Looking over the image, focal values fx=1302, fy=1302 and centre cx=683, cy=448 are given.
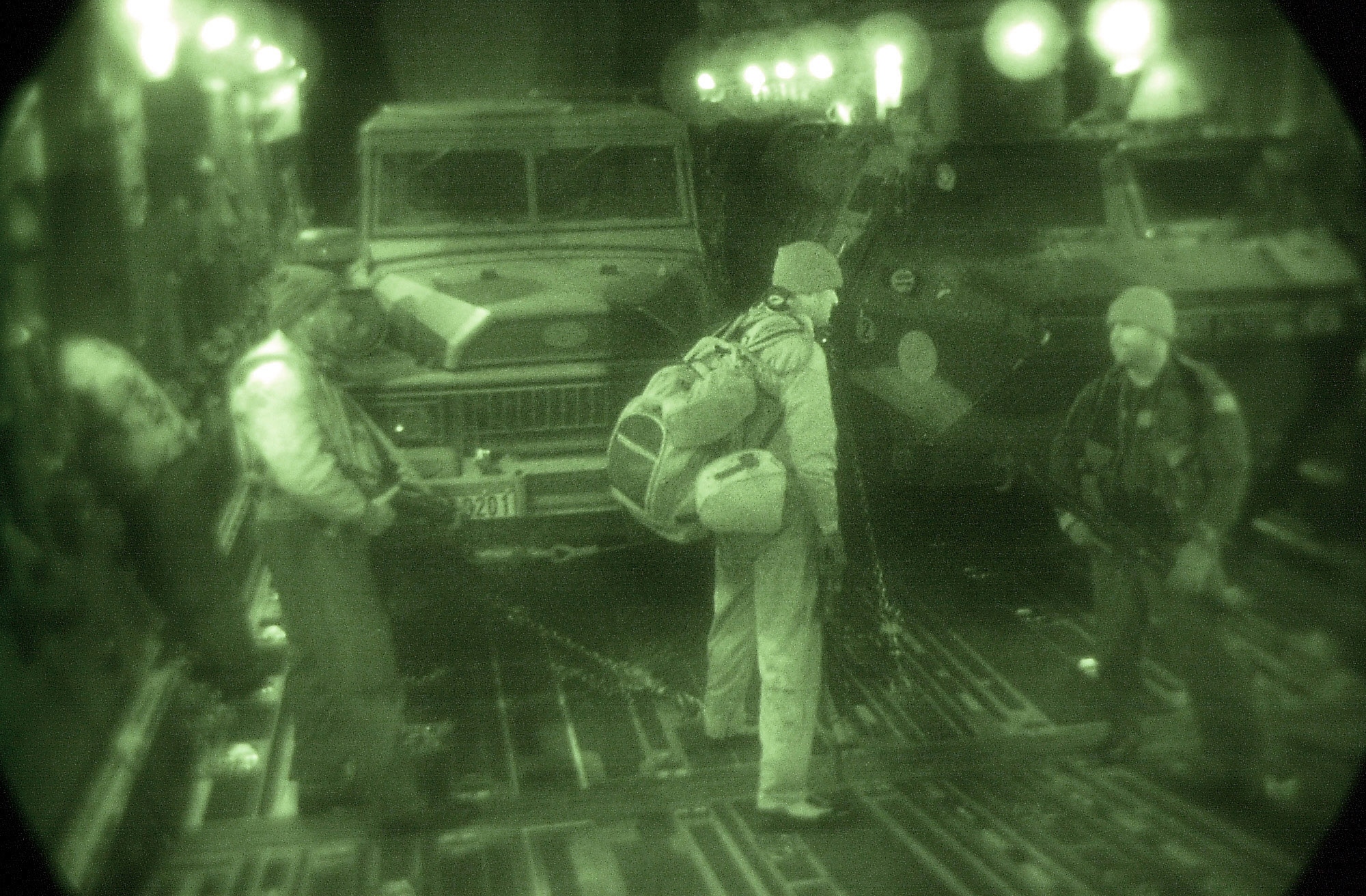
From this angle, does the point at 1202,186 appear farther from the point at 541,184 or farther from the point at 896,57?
the point at 541,184

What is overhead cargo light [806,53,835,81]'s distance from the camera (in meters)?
3.41

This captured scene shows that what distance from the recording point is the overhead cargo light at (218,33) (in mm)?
2547

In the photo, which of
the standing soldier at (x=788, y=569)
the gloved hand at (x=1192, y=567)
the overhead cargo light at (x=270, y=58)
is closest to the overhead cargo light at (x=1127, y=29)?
the standing soldier at (x=788, y=569)

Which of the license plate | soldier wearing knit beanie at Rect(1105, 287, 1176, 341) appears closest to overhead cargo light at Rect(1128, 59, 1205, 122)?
soldier wearing knit beanie at Rect(1105, 287, 1176, 341)

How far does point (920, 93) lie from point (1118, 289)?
775 millimetres

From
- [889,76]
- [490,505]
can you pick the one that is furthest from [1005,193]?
[490,505]

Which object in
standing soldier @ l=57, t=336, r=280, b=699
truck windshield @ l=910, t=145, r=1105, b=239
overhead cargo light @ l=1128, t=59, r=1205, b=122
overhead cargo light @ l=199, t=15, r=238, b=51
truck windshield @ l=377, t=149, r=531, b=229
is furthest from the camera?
truck windshield @ l=910, t=145, r=1105, b=239

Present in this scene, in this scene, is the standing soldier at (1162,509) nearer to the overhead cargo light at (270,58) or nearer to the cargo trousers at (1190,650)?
the cargo trousers at (1190,650)

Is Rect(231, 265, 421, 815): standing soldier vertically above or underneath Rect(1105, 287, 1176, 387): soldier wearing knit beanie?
underneath

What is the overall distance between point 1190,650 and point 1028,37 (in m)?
1.40

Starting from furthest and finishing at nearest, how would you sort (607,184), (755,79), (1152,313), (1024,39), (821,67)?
(755,79)
(821,67)
(607,184)
(1024,39)
(1152,313)

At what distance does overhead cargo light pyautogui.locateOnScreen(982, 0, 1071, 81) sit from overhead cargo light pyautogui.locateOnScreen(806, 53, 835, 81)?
0.49 metres

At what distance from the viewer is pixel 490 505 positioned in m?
2.60

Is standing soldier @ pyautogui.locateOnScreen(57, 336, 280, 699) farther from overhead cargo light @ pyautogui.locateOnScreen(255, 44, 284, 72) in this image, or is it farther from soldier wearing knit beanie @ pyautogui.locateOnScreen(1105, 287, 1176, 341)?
soldier wearing knit beanie @ pyautogui.locateOnScreen(1105, 287, 1176, 341)
